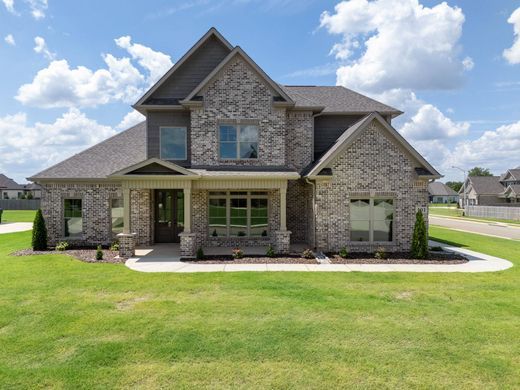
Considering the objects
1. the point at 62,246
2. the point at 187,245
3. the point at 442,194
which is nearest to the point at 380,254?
the point at 187,245

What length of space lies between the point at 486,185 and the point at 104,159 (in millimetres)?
74981

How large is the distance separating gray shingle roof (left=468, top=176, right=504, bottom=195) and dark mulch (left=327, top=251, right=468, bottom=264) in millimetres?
64158

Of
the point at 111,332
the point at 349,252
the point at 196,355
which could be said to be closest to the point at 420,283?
the point at 349,252

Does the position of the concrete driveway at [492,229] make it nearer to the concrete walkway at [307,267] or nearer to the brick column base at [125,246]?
the concrete walkway at [307,267]

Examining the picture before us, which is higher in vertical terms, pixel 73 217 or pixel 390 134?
pixel 390 134

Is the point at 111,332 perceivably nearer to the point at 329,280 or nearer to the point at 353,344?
the point at 353,344

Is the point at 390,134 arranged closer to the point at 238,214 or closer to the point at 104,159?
the point at 238,214

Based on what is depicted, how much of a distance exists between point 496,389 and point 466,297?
4.45 meters

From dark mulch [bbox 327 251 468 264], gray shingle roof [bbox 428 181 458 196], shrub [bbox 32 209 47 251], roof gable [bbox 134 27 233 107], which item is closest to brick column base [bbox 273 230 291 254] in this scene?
dark mulch [bbox 327 251 468 264]

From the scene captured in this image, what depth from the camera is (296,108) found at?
54.5 feet

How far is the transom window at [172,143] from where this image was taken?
1683 centimetres

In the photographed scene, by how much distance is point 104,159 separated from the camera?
58.1ft

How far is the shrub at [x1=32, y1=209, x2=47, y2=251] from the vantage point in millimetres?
15367

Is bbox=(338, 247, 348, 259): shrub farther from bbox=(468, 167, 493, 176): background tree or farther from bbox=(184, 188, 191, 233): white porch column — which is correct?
bbox=(468, 167, 493, 176): background tree
